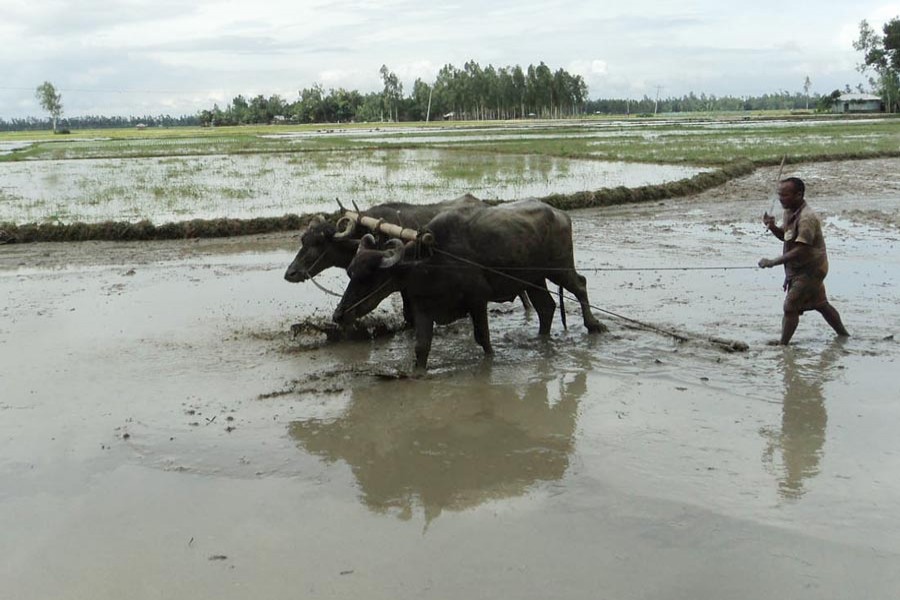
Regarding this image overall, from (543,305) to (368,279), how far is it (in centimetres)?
170

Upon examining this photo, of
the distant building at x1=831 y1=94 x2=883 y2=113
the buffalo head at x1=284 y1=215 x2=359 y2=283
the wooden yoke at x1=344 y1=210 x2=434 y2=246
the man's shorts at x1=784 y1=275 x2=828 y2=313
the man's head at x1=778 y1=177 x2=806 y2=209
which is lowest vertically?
the man's shorts at x1=784 y1=275 x2=828 y2=313

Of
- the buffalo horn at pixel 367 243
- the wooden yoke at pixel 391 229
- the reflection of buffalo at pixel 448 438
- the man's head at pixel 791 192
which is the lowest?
the reflection of buffalo at pixel 448 438

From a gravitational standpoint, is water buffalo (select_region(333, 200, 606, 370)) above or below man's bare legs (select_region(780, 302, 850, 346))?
above

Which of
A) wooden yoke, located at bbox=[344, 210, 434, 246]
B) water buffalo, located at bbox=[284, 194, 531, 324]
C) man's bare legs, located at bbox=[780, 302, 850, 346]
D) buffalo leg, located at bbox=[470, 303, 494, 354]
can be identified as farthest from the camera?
water buffalo, located at bbox=[284, 194, 531, 324]

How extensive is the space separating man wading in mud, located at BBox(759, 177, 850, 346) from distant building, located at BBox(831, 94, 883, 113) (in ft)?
255

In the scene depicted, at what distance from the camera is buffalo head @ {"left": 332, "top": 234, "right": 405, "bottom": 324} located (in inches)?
253

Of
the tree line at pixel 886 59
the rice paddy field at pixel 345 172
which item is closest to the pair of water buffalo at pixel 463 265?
the rice paddy field at pixel 345 172

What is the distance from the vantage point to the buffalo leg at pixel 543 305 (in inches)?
282

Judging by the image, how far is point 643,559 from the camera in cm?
366

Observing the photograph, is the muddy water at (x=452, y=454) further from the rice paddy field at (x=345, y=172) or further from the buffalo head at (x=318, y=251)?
the rice paddy field at (x=345, y=172)

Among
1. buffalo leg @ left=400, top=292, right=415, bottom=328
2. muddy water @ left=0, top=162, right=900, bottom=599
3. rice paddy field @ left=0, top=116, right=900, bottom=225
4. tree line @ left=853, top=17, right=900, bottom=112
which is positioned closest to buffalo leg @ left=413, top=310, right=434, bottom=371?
muddy water @ left=0, top=162, right=900, bottom=599

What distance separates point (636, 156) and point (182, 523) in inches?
906

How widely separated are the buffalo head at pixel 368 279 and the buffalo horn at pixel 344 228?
0.88 metres

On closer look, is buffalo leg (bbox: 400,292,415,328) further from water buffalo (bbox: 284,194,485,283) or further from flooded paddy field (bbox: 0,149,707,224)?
flooded paddy field (bbox: 0,149,707,224)
